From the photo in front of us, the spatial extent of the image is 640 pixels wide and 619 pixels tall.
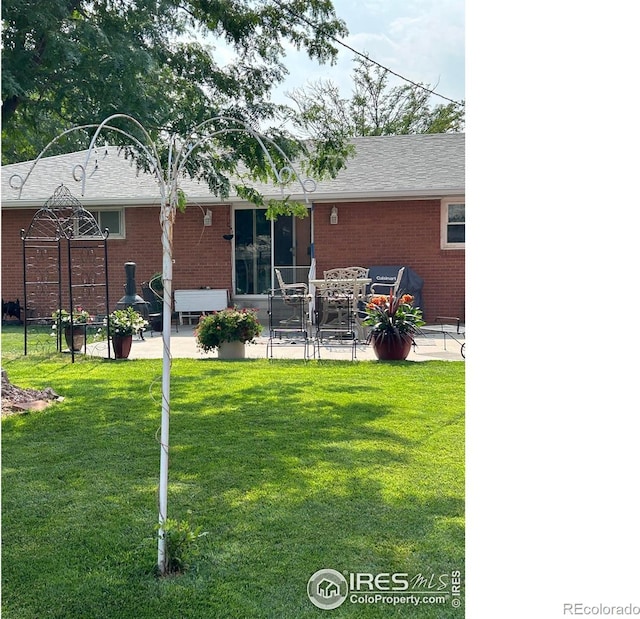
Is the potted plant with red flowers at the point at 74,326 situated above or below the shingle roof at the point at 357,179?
below

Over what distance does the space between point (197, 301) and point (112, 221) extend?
270 centimetres

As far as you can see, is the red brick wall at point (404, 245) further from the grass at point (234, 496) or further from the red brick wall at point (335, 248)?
the grass at point (234, 496)

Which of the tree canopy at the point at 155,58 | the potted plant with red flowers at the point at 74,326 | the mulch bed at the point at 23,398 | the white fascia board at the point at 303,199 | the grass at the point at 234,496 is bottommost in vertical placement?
the grass at the point at 234,496

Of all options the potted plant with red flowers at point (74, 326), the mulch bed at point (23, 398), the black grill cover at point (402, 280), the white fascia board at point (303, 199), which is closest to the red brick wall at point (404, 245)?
the white fascia board at point (303, 199)

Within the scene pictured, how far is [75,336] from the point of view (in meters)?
9.18

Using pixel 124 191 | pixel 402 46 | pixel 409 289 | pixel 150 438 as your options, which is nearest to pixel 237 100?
pixel 402 46

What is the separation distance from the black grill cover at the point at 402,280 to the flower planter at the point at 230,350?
4101mm

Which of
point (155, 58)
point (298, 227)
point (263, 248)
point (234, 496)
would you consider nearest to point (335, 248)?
point (298, 227)

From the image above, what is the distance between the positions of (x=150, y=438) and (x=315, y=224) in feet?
28.2

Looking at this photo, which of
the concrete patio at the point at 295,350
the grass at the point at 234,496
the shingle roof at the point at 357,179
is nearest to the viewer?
the grass at the point at 234,496

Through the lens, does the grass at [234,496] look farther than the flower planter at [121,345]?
No

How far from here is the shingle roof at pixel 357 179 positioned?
41.2ft

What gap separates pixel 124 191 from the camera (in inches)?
535

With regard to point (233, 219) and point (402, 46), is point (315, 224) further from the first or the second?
point (402, 46)
